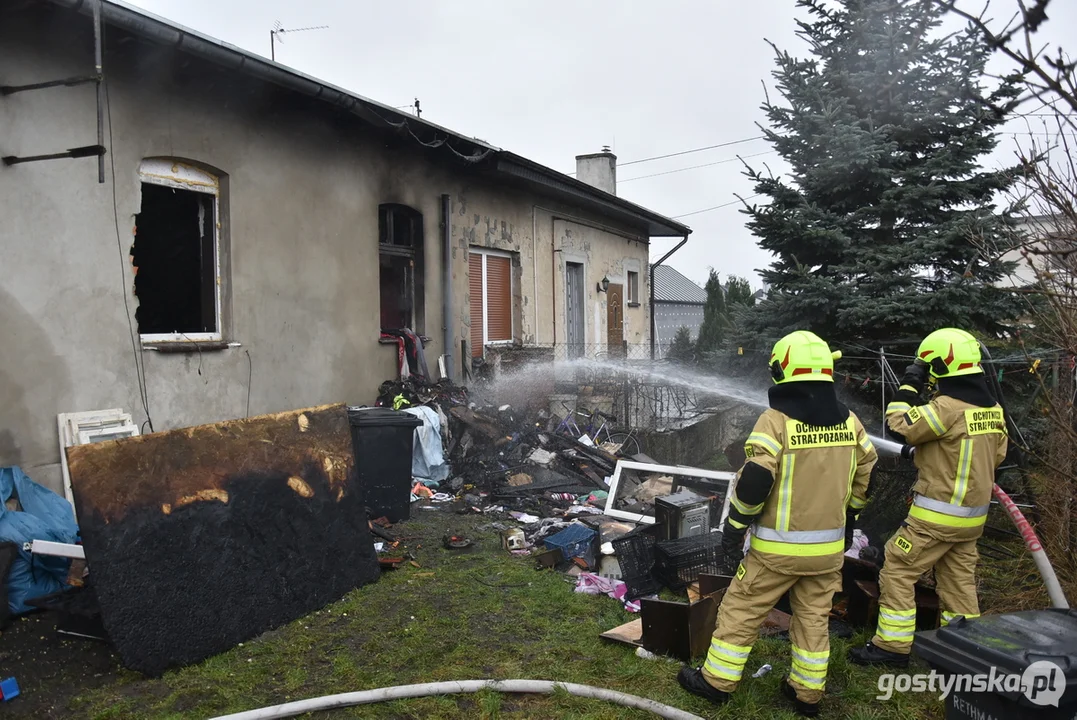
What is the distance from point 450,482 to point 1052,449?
575 cm

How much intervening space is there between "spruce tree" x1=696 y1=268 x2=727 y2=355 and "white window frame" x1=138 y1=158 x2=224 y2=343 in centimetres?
1887

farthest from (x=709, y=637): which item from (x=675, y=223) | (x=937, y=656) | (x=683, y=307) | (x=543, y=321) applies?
(x=683, y=307)

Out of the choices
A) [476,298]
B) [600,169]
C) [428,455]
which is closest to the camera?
[428,455]

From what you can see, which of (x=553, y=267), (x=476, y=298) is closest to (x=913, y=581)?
(x=476, y=298)

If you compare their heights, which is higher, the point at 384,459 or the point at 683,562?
the point at 384,459

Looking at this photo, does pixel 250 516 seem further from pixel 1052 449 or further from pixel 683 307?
pixel 683 307

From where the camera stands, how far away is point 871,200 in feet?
27.1

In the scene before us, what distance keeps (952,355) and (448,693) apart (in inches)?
132

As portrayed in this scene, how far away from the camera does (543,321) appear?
42.9ft

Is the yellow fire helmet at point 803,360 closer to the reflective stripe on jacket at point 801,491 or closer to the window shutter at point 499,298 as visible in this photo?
the reflective stripe on jacket at point 801,491

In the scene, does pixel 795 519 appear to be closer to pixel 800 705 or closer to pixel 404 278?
pixel 800 705

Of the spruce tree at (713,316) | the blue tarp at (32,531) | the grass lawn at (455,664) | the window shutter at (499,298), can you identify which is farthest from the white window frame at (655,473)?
the spruce tree at (713,316)

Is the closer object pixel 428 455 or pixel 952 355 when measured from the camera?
pixel 952 355

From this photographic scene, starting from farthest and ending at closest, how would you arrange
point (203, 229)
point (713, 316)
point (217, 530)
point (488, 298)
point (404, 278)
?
point (713, 316) → point (488, 298) → point (404, 278) → point (203, 229) → point (217, 530)
